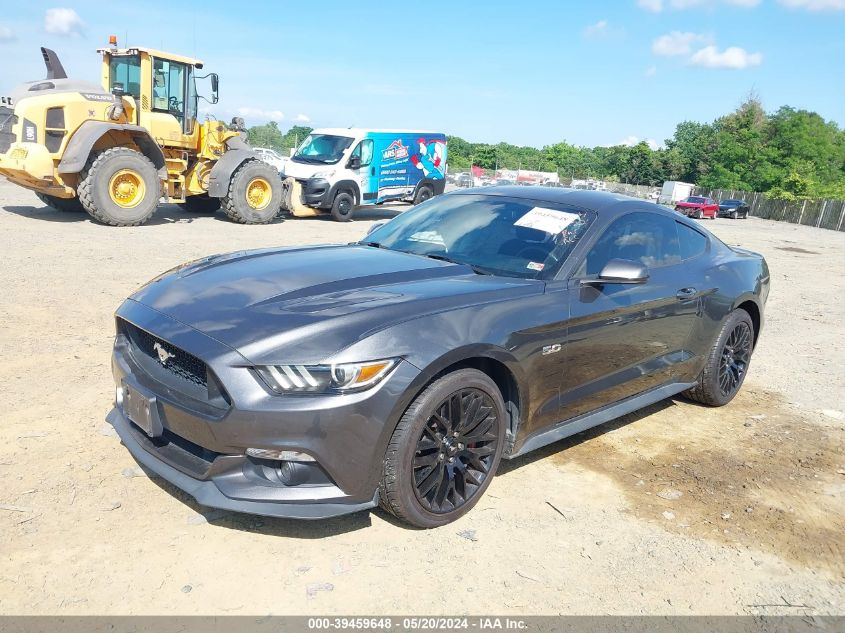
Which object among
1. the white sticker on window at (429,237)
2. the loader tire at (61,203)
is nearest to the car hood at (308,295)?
the white sticker on window at (429,237)

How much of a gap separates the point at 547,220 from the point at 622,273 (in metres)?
0.61

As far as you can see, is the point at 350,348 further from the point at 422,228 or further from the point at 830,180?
the point at 830,180

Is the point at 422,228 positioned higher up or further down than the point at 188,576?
higher up

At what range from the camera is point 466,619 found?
8.16 feet

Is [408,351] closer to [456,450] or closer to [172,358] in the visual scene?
[456,450]

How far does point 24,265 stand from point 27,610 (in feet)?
22.2

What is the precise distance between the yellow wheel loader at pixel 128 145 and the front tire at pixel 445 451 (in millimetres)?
10358

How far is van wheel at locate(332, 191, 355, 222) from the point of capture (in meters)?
16.2

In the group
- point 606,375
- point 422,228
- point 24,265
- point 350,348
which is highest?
point 422,228

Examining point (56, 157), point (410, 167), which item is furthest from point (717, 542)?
point (410, 167)

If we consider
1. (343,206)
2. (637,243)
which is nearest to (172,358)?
A: (637,243)

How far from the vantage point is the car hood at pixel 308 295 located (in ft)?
8.76

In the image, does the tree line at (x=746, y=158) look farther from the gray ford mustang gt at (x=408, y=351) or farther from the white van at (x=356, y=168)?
the gray ford mustang gt at (x=408, y=351)

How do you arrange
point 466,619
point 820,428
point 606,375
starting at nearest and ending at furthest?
point 466,619 → point 606,375 → point 820,428
